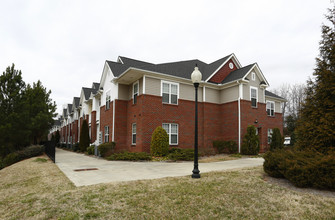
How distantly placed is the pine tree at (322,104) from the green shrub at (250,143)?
954 cm

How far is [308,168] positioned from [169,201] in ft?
13.2

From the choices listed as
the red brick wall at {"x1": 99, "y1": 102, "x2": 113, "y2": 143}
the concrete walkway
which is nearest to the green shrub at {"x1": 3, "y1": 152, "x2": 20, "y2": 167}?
the red brick wall at {"x1": 99, "y1": 102, "x2": 113, "y2": 143}

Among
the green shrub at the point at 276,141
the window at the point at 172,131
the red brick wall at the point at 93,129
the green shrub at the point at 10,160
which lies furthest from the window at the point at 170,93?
the red brick wall at the point at 93,129

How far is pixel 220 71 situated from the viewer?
2070cm

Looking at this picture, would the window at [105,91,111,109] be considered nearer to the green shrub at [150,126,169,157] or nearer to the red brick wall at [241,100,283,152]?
the green shrub at [150,126,169,157]

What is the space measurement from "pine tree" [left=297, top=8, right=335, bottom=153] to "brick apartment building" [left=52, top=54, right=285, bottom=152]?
10.4 m

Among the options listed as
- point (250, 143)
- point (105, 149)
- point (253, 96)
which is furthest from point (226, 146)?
point (105, 149)

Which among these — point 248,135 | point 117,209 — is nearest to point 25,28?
point 117,209

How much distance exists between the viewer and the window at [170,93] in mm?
17484

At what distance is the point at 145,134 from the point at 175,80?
5019 mm

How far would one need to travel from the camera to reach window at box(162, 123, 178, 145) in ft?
56.9

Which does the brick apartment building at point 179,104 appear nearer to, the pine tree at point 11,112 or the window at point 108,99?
the window at point 108,99

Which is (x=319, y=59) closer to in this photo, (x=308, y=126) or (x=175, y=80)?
(x=308, y=126)

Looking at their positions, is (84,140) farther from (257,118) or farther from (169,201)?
(169,201)
